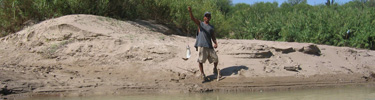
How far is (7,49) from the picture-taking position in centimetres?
827

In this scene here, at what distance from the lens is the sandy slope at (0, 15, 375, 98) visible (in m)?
6.54

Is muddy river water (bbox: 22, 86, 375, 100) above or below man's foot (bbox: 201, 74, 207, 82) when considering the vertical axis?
below

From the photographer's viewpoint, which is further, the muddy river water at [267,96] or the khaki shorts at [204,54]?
the khaki shorts at [204,54]

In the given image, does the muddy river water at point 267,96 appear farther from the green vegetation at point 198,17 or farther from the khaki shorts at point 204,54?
the green vegetation at point 198,17

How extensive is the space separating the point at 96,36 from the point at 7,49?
203 cm

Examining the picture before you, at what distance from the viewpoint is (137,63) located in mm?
7551

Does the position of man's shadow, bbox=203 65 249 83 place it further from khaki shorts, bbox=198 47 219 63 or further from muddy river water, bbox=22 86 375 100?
muddy river water, bbox=22 86 375 100

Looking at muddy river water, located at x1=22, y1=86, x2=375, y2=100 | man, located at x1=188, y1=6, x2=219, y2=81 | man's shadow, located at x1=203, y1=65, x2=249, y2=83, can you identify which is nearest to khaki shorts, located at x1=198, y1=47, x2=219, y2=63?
man, located at x1=188, y1=6, x2=219, y2=81

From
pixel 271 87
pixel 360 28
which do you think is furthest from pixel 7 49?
pixel 360 28

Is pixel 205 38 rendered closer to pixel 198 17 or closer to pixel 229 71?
pixel 229 71

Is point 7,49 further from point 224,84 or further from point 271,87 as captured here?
point 271,87

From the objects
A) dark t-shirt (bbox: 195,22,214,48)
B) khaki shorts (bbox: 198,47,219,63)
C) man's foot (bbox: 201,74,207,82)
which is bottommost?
man's foot (bbox: 201,74,207,82)

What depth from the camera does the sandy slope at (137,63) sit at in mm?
6539

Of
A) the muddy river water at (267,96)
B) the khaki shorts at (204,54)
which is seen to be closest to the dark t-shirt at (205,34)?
the khaki shorts at (204,54)
